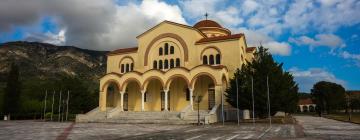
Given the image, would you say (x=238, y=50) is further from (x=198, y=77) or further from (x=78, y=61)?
(x=78, y=61)

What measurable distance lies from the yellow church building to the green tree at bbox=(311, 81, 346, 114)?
48.8m

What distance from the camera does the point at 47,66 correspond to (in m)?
124

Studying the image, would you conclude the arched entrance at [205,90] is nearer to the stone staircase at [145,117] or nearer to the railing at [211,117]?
the stone staircase at [145,117]

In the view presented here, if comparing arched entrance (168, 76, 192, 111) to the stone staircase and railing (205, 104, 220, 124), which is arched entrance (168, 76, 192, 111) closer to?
the stone staircase

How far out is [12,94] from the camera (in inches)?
1761

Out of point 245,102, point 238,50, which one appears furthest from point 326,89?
point 245,102

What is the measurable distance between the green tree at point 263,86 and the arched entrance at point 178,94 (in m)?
7.90

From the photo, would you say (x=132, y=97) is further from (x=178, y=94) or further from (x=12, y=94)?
(x=12, y=94)

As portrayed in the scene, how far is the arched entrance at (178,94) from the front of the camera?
123 ft

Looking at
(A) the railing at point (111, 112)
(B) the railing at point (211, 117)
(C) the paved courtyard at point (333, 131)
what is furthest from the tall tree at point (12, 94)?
(C) the paved courtyard at point (333, 131)

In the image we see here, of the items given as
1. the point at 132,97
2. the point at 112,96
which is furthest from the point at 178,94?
the point at 112,96

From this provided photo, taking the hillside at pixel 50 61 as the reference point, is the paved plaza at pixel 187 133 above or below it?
below

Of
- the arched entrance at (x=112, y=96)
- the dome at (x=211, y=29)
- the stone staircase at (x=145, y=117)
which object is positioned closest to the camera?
the stone staircase at (x=145, y=117)

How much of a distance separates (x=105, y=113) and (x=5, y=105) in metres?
18.1
